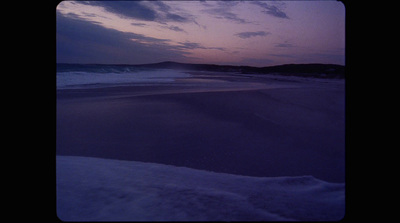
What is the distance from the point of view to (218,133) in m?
3.13

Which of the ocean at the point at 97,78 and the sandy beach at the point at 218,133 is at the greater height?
the ocean at the point at 97,78

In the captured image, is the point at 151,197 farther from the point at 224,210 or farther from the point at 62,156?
the point at 62,156

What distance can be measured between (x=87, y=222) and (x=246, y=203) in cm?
110

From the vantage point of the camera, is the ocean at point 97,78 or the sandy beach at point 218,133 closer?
the sandy beach at point 218,133

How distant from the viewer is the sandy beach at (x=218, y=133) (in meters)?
2.40

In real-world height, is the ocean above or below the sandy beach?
above

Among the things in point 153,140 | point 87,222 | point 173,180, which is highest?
A: point 153,140

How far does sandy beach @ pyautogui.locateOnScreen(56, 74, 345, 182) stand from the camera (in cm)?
240

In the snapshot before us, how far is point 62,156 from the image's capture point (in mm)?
2357

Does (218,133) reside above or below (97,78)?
below

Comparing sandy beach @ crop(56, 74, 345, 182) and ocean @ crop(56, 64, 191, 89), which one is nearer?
sandy beach @ crop(56, 74, 345, 182)

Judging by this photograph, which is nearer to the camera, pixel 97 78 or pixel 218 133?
pixel 218 133
